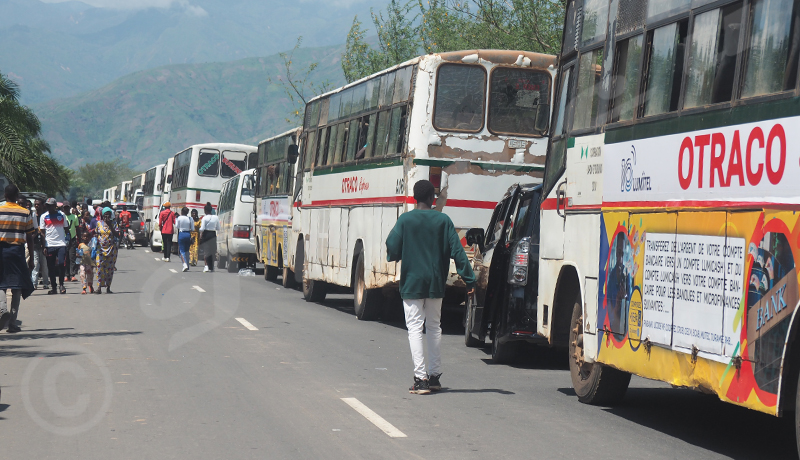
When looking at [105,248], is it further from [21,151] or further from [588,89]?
[21,151]

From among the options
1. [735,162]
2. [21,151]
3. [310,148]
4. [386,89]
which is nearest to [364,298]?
[386,89]

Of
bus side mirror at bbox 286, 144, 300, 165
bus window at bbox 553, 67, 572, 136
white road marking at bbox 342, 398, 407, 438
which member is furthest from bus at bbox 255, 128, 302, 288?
white road marking at bbox 342, 398, 407, 438

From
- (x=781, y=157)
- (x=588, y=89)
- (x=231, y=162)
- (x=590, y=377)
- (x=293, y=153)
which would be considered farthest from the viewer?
(x=231, y=162)

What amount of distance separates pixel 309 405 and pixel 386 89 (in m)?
8.53

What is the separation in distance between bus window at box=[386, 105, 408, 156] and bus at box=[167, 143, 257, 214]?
25922mm

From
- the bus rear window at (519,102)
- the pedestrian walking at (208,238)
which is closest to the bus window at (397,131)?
the bus rear window at (519,102)

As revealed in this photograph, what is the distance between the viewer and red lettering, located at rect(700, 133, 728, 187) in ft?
21.0

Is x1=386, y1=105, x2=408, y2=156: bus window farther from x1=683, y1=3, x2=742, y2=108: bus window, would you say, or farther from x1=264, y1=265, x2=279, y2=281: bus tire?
x1=264, y1=265, x2=279, y2=281: bus tire

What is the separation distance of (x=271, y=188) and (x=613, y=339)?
20.1 m

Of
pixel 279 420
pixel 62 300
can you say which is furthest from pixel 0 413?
pixel 62 300

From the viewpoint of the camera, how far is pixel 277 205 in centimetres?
2627

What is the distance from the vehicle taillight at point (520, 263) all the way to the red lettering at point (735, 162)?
4.77 m

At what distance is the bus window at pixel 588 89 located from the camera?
8891 mm

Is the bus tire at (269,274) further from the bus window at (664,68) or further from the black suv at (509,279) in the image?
the bus window at (664,68)
